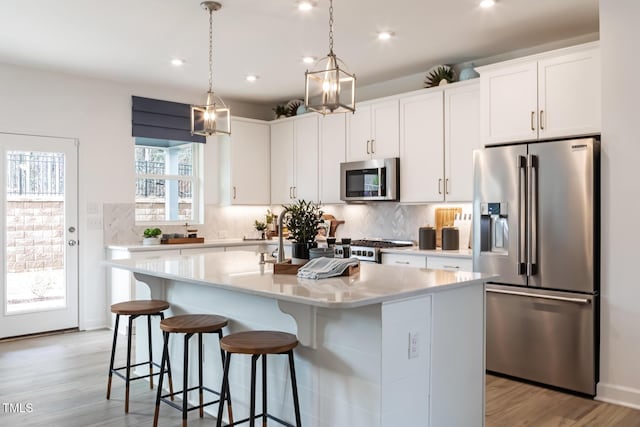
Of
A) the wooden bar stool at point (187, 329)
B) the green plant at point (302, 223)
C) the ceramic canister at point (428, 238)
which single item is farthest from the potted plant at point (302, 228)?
the ceramic canister at point (428, 238)

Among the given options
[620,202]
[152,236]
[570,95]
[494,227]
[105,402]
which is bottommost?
[105,402]

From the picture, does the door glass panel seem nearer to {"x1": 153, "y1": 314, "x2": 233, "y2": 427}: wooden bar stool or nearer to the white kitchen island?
the white kitchen island

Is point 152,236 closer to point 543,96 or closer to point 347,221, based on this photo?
point 347,221

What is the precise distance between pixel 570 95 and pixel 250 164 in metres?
3.84

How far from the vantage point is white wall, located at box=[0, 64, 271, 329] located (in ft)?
16.5

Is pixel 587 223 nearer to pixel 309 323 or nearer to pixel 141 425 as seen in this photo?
pixel 309 323

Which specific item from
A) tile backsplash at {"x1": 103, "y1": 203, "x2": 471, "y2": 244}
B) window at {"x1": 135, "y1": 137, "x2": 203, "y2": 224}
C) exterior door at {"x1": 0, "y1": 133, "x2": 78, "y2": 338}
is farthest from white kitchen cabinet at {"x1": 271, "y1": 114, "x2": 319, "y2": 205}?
exterior door at {"x1": 0, "y1": 133, "x2": 78, "y2": 338}

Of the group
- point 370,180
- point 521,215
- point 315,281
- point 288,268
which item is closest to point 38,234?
point 370,180

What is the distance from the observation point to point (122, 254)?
526 cm

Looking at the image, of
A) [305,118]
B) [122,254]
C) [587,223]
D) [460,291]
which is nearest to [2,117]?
[122,254]

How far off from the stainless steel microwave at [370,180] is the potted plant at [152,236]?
2.02m

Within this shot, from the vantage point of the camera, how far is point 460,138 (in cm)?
464

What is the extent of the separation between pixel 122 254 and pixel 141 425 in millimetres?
2626

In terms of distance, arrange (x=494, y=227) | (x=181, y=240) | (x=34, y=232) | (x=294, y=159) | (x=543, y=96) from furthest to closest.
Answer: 1. (x=294, y=159)
2. (x=181, y=240)
3. (x=34, y=232)
4. (x=494, y=227)
5. (x=543, y=96)
